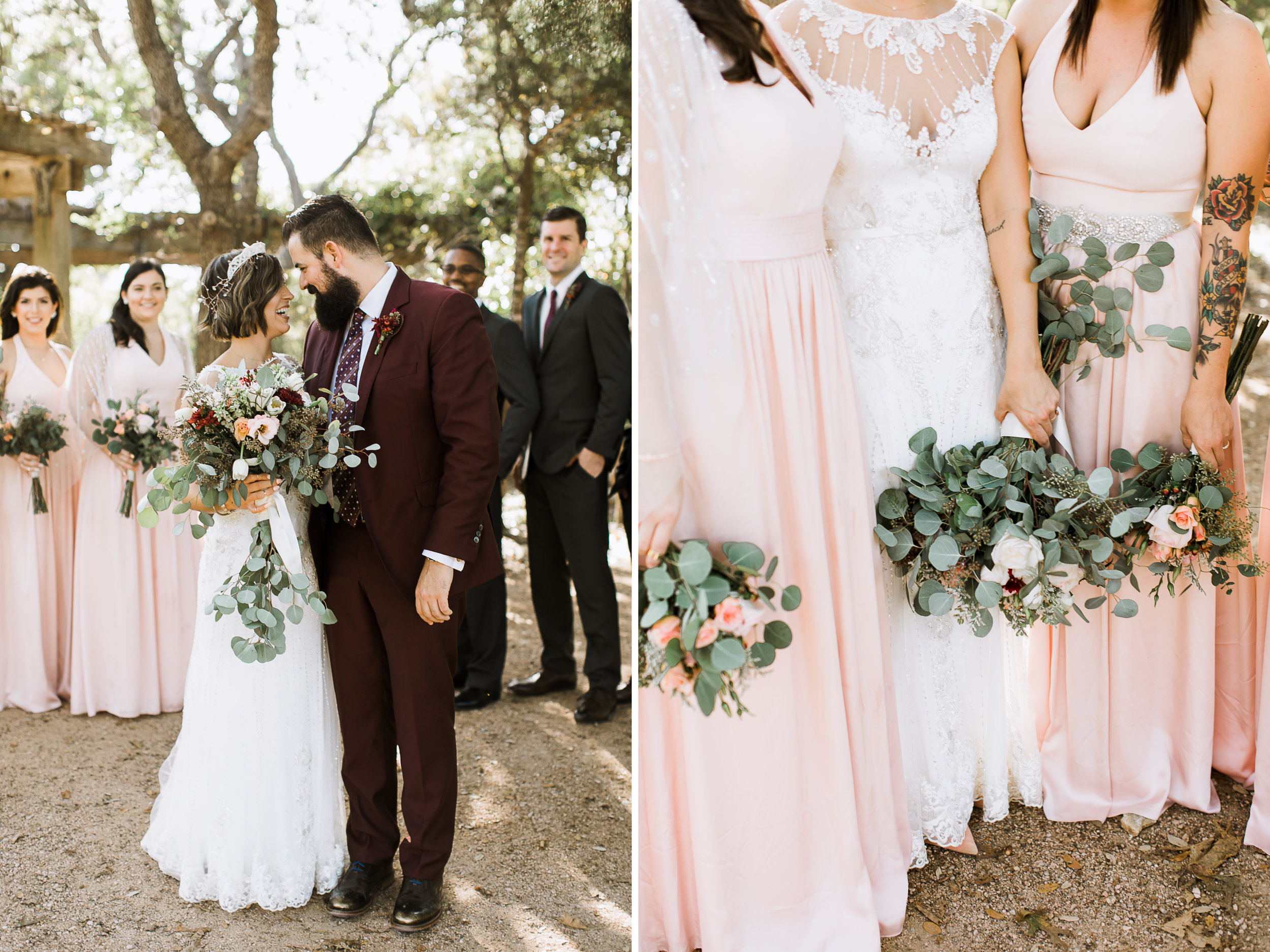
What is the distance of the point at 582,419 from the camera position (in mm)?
5215

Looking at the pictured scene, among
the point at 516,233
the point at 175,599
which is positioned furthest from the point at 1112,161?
the point at 516,233

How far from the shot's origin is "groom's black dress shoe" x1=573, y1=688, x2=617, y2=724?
4977 mm

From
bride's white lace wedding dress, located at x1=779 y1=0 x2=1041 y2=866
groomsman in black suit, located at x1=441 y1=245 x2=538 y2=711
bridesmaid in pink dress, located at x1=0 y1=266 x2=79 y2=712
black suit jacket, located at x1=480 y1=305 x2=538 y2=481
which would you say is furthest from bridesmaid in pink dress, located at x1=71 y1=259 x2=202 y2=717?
bride's white lace wedding dress, located at x1=779 y1=0 x2=1041 y2=866

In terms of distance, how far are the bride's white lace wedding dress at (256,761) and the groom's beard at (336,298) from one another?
1.65 ft

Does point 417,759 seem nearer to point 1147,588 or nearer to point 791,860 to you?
point 791,860

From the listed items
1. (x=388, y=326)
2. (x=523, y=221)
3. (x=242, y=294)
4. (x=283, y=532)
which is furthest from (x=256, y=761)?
(x=523, y=221)

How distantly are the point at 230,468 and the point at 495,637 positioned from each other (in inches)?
102

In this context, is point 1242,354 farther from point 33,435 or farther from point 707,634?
point 33,435

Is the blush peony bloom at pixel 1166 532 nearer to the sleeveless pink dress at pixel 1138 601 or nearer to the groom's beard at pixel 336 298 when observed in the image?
the sleeveless pink dress at pixel 1138 601

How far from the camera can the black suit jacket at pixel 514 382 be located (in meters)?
5.21

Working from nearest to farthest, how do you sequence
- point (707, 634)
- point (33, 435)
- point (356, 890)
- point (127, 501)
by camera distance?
point (707, 634)
point (356, 890)
point (127, 501)
point (33, 435)

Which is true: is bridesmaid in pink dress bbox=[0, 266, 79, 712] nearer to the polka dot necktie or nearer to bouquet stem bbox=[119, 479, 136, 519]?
bouquet stem bbox=[119, 479, 136, 519]

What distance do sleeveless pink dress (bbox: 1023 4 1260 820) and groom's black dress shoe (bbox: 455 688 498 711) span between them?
9.82 ft

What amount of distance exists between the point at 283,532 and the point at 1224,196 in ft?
10.2
